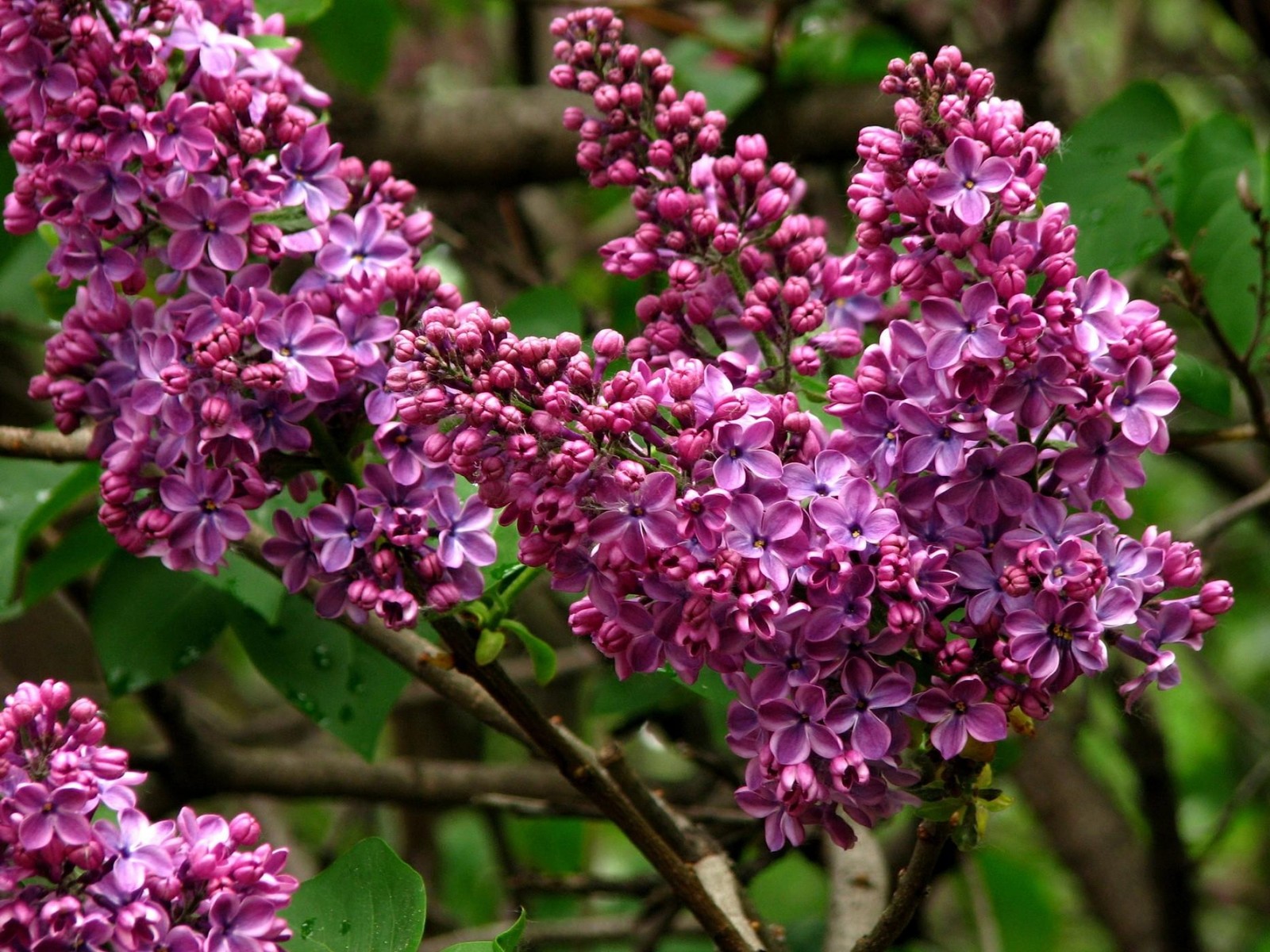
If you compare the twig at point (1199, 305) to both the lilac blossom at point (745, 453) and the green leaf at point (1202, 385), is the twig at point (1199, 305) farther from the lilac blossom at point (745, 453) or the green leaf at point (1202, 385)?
the lilac blossom at point (745, 453)

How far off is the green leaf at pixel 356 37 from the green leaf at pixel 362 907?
237 cm

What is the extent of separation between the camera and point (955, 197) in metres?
1.37

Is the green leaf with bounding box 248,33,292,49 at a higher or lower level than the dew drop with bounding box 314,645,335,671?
higher

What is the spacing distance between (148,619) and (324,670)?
34 cm

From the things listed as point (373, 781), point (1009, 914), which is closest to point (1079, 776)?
point (1009, 914)

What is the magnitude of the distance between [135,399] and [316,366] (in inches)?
8.1

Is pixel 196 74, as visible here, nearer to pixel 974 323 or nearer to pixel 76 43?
pixel 76 43

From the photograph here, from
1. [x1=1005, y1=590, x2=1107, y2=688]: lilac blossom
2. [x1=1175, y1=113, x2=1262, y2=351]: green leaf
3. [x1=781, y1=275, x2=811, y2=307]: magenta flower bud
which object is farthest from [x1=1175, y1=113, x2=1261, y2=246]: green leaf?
[x1=1005, y1=590, x2=1107, y2=688]: lilac blossom

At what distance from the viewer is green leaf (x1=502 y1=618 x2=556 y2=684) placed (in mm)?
1774

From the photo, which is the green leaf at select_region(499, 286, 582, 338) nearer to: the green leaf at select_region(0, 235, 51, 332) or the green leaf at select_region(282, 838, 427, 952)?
the green leaf at select_region(0, 235, 51, 332)

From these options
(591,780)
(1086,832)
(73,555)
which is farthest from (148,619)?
(1086,832)

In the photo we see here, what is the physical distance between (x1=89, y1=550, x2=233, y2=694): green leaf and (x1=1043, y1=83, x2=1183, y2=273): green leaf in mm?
1543

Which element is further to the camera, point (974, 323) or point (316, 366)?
point (316, 366)

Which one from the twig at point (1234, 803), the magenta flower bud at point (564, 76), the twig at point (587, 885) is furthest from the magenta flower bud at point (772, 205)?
the twig at point (1234, 803)
